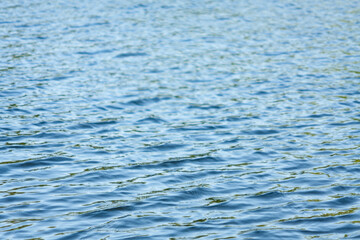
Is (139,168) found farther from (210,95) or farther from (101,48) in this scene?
(101,48)

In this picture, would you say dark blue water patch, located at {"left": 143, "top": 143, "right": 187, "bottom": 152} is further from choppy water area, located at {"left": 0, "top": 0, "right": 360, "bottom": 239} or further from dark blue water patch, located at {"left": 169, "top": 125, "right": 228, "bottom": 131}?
dark blue water patch, located at {"left": 169, "top": 125, "right": 228, "bottom": 131}

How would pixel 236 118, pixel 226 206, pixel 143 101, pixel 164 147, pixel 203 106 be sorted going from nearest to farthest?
pixel 226 206 < pixel 164 147 < pixel 236 118 < pixel 203 106 < pixel 143 101

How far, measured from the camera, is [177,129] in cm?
1500

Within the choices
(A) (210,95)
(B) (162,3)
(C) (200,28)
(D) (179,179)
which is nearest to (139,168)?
(D) (179,179)

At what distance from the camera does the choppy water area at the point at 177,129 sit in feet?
32.6

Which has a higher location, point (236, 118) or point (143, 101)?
point (143, 101)

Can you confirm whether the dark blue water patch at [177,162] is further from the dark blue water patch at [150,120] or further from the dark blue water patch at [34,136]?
the dark blue water patch at [150,120]

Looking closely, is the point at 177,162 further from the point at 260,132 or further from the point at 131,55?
the point at 131,55

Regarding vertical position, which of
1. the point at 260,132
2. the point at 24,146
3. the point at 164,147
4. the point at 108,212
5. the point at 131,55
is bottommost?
the point at 260,132

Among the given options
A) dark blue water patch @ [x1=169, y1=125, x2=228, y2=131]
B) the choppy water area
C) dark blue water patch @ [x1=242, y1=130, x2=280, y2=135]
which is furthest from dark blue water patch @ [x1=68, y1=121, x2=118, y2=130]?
dark blue water patch @ [x1=242, y1=130, x2=280, y2=135]

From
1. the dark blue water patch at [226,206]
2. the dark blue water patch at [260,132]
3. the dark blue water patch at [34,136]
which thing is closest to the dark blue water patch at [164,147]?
the dark blue water patch at [260,132]

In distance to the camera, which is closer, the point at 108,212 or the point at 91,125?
the point at 108,212

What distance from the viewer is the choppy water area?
992 centimetres

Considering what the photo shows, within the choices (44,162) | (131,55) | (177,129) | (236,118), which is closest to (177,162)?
(177,129)
